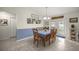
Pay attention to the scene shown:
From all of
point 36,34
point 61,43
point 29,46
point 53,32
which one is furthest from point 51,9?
point 29,46

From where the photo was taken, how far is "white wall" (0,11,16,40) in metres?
2.72

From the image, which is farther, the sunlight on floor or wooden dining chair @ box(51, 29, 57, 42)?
wooden dining chair @ box(51, 29, 57, 42)

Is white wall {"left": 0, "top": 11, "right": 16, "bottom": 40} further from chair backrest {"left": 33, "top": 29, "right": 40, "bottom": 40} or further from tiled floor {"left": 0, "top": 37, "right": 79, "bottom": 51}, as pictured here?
chair backrest {"left": 33, "top": 29, "right": 40, "bottom": 40}

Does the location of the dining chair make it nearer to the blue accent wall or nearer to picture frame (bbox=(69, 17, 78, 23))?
the blue accent wall

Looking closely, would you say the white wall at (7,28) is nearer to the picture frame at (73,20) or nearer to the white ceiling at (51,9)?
the white ceiling at (51,9)

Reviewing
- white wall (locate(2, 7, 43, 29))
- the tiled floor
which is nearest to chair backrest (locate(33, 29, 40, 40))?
the tiled floor

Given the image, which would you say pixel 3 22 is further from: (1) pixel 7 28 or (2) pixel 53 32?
(2) pixel 53 32

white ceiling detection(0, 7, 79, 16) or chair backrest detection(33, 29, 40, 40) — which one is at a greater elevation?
white ceiling detection(0, 7, 79, 16)

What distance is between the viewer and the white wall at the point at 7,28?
8.93 feet

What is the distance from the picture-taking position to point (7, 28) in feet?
9.28

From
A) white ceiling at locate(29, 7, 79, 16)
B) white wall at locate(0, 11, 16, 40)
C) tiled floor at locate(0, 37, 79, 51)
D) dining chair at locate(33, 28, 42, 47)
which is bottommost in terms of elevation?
tiled floor at locate(0, 37, 79, 51)

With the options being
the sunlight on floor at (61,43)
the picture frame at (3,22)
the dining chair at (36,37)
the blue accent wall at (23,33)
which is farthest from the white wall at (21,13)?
the sunlight on floor at (61,43)

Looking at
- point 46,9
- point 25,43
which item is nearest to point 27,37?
point 25,43
